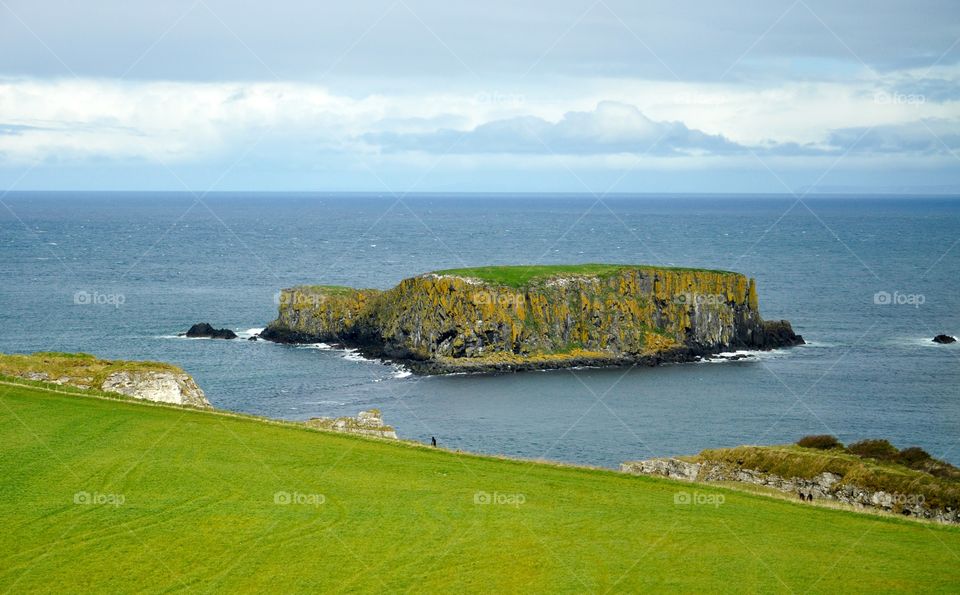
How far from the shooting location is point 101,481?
1358 inches

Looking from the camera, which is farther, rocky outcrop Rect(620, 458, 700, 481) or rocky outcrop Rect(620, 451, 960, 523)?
rocky outcrop Rect(620, 458, 700, 481)

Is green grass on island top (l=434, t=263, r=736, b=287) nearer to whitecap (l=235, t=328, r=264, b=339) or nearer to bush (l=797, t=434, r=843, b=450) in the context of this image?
whitecap (l=235, t=328, r=264, b=339)

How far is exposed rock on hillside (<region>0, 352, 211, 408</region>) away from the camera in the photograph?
52.4m

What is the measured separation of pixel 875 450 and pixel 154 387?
3584 cm

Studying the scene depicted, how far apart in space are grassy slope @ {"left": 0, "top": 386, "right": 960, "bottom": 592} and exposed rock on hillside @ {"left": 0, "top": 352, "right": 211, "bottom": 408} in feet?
32.5

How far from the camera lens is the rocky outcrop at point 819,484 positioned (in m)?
39.3

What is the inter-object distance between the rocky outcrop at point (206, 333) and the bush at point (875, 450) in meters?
78.3

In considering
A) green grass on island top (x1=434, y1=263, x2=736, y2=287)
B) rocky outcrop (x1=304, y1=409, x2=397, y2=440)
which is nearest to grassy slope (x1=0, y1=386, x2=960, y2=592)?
rocky outcrop (x1=304, y1=409, x2=397, y2=440)

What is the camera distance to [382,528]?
3122 centimetres

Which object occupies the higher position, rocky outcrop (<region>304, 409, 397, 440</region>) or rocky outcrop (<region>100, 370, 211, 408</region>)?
rocky outcrop (<region>100, 370, 211, 408</region>)

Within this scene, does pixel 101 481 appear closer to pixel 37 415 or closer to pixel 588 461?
pixel 37 415

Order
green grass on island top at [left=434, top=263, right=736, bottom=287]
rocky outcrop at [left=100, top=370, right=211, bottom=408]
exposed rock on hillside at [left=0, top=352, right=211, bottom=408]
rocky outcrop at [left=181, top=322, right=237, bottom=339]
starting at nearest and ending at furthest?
exposed rock on hillside at [left=0, top=352, right=211, bottom=408]
rocky outcrop at [left=100, top=370, right=211, bottom=408]
green grass on island top at [left=434, top=263, right=736, bottom=287]
rocky outcrop at [left=181, top=322, right=237, bottom=339]

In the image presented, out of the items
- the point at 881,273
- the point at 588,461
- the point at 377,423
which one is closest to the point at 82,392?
the point at 377,423

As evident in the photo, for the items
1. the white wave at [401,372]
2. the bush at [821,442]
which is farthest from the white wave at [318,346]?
the bush at [821,442]
